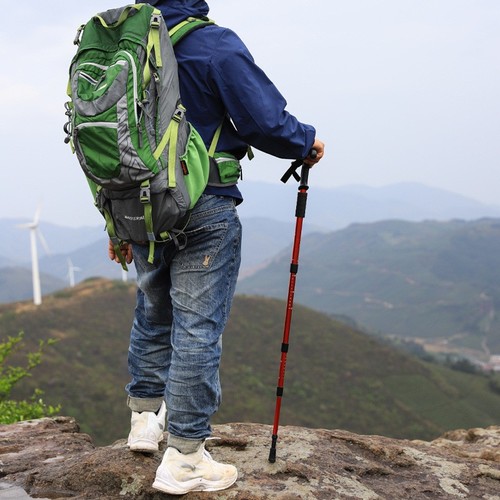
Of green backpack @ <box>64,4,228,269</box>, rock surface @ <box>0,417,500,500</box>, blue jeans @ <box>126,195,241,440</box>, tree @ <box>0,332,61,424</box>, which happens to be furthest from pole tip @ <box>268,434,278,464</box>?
tree @ <box>0,332,61,424</box>

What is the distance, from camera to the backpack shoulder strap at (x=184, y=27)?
3.44 metres

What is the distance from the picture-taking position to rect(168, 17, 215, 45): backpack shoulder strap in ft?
11.3

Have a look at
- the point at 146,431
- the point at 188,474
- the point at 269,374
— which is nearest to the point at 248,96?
the point at 188,474

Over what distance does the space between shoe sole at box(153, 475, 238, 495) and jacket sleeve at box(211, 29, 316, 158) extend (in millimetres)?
2090

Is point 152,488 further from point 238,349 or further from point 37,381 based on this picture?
point 238,349

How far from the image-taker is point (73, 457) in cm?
483

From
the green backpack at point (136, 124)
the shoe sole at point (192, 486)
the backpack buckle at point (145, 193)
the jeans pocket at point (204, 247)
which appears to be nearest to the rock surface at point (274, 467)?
the shoe sole at point (192, 486)

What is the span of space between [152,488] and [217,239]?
170 centimetres

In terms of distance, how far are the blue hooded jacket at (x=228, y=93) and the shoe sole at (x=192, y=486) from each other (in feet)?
6.68

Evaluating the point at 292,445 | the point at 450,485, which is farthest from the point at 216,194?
the point at 450,485

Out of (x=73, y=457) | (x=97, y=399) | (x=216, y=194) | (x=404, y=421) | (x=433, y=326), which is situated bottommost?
(x=433, y=326)

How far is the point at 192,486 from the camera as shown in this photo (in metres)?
3.83

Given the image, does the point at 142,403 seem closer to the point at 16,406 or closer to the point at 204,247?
the point at 204,247

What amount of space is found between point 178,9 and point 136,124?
0.88 metres
